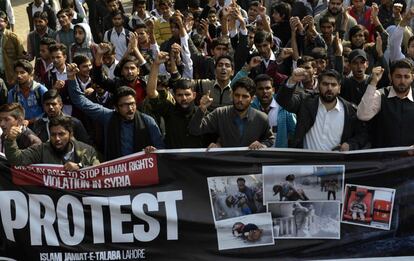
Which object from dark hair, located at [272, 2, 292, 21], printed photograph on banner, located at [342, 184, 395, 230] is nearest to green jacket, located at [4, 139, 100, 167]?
printed photograph on banner, located at [342, 184, 395, 230]

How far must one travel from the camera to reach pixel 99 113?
24.5 ft

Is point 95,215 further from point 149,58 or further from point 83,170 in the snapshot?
point 149,58

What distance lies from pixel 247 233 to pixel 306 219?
1.71 ft

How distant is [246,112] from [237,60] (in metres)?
2.47

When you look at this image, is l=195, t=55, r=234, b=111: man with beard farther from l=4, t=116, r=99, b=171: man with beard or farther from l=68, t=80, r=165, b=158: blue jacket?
l=4, t=116, r=99, b=171: man with beard

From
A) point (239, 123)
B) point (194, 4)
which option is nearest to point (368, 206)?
point (239, 123)

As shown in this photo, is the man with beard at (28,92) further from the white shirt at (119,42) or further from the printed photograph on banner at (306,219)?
the printed photograph on banner at (306,219)

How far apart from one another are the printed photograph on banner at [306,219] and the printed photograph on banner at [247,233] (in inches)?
2.7

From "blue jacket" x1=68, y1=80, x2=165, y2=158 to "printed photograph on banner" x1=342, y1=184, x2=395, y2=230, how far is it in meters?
1.86

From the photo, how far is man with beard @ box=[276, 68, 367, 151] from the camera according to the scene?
6.79m

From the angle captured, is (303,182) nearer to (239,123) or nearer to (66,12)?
(239,123)

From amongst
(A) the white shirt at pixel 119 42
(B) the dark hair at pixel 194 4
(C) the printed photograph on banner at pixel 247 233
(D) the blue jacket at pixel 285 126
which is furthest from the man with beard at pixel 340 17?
(C) the printed photograph on banner at pixel 247 233

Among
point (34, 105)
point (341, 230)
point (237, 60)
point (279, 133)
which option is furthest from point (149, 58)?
point (341, 230)

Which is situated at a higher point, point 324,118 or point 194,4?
point 194,4
